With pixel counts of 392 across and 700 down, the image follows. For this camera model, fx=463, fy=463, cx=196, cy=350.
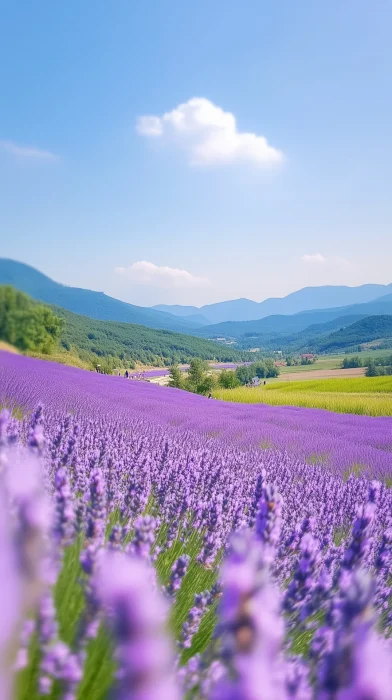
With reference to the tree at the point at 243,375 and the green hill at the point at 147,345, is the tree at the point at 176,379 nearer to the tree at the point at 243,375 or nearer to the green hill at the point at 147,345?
the green hill at the point at 147,345

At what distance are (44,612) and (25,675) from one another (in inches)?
10.0

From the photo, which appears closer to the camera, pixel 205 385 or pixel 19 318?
pixel 19 318

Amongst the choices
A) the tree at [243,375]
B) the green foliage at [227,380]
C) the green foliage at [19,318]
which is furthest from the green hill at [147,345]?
the green foliage at [19,318]

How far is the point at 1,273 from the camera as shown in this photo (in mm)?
1230

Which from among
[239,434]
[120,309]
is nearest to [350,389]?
[239,434]

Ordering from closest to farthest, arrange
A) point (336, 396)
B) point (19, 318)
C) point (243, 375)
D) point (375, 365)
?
point (19, 318), point (336, 396), point (375, 365), point (243, 375)

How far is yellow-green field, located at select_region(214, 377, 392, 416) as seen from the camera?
56.7 feet

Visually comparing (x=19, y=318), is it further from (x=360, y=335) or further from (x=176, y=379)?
(x=360, y=335)

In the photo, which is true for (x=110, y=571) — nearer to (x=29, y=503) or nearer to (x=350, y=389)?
(x=29, y=503)

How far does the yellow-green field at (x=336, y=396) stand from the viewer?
17281 mm

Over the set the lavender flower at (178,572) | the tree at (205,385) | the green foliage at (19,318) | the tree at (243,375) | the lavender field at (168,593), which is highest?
the green foliage at (19,318)

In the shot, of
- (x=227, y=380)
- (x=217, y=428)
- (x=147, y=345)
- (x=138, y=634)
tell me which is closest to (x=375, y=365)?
(x=227, y=380)

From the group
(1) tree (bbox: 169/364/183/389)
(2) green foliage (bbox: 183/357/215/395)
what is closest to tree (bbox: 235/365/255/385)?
(2) green foliage (bbox: 183/357/215/395)

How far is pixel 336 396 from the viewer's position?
21.6 meters
